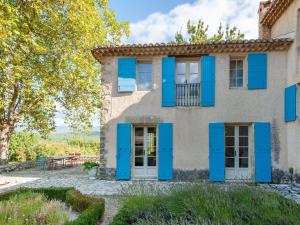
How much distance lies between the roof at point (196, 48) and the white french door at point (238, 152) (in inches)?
119

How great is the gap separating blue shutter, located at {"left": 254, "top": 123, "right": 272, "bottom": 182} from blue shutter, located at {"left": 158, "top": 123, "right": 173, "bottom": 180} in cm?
317

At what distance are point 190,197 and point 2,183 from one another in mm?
7571

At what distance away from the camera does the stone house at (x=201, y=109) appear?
8891 millimetres

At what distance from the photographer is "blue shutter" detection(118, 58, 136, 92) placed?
30.6 ft

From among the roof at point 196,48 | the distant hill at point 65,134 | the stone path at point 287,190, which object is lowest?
the stone path at point 287,190

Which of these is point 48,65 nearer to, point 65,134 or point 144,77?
point 144,77

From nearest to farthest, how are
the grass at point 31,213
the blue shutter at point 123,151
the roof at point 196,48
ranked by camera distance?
1. the grass at point 31,213
2. the roof at point 196,48
3. the blue shutter at point 123,151

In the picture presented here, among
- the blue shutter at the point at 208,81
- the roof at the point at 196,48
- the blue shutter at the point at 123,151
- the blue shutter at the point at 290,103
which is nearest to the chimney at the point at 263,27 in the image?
the roof at the point at 196,48

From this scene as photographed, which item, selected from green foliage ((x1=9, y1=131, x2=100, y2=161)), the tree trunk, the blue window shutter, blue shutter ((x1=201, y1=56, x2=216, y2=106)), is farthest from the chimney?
the tree trunk

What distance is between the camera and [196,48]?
29.7ft

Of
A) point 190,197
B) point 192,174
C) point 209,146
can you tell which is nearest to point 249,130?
point 209,146


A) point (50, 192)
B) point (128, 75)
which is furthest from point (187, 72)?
point (50, 192)

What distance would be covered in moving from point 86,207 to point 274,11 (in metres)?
10.2

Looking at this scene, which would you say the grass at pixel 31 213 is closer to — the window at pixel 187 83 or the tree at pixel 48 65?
the window at pixel 187 83
